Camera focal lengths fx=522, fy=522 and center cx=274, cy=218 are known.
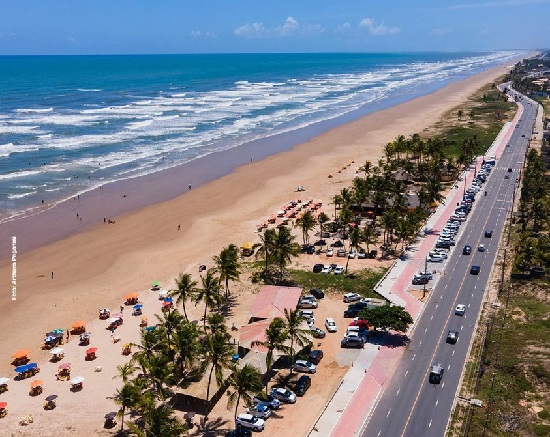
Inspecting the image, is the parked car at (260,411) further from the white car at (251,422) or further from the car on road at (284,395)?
the car on road at (284,395)

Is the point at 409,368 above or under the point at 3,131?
under

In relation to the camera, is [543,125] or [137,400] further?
[543,125]

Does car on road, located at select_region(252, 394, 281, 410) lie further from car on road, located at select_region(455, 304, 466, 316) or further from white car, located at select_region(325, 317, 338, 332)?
car on road, located at select_region(455, 304, 466, 316)

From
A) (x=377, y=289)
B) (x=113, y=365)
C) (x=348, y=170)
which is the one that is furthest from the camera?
(x=348, y=170)

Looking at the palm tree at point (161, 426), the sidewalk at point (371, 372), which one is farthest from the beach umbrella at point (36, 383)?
the sidewalk at point (371, 372)

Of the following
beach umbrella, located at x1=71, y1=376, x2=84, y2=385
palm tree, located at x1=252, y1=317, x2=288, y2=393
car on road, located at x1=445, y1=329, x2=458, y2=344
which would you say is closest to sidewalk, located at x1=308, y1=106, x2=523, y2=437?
car on road, located at x1=445, y1=329, x2=458, y2=344

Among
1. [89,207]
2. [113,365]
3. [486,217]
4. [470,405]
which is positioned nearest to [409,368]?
[470,405]

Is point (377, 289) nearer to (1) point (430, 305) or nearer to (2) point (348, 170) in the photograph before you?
(1) point (430, 305)
